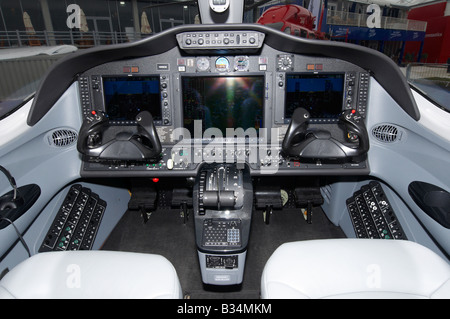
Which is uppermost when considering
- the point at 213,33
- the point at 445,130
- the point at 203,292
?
the point at 213,33

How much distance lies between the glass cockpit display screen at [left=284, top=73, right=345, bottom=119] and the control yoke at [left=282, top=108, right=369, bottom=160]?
0.66ft

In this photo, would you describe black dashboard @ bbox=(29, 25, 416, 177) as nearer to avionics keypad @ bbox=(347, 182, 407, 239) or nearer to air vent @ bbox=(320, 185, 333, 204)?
avionics keypad @ bbox=(347, 182, 407, 239)

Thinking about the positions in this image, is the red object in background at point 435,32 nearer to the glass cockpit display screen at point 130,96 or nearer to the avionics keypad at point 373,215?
the avionics keypad at point 373,215

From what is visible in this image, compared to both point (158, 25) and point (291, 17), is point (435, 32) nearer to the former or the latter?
point (158, 25)

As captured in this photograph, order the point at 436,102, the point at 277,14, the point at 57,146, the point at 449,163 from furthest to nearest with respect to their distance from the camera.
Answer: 1. the point at 277,14
2. the point at 57,146
3. the point at 436,102
4. the point at 449,163

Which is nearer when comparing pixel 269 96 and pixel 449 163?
pixel 449 163

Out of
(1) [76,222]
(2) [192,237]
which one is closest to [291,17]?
(2) [192,237]

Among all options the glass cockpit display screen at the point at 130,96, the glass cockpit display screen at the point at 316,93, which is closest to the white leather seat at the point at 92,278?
the glass cockpit display screen at the point at 130,96

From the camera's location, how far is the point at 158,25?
44.6 feet
